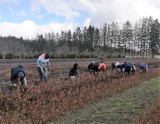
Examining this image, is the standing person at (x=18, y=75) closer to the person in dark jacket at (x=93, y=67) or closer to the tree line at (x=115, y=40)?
the person in dark jacket at (x=93, y=67)

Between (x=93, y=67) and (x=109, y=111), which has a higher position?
(x=93, y=67)

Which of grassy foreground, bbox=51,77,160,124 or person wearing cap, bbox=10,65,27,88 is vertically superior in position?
person wearing cap, bbox=10,65,27,88

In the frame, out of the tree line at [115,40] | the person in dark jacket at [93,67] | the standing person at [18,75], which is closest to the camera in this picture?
the standing person at [18,75]

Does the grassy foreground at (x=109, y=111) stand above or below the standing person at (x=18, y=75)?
below

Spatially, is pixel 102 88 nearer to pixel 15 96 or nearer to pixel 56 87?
pixel 56 87

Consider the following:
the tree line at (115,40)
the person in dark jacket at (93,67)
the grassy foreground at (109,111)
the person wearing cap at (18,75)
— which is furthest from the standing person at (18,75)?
the tree line at (115,40)

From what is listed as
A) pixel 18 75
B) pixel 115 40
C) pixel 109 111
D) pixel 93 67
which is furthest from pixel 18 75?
pixel 115 40

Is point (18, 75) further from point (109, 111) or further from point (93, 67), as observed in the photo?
point (93, 67)

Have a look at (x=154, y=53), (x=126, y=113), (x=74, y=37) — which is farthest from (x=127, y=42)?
(x=126, y=113)

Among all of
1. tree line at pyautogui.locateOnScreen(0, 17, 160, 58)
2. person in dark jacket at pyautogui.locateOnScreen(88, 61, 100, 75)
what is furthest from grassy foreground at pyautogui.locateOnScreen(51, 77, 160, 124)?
tree line at pyautogui.locateOnScreen(0, 17, 160, 58)

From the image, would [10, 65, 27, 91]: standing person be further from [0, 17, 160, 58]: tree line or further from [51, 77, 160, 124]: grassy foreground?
[0, 17, 160, 58]: tree line

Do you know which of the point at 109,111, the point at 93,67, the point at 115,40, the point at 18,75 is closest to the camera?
the point at 109,111

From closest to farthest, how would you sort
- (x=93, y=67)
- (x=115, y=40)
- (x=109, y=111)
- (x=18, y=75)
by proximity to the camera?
1. (x=109, y=111)
2. (x=18, y=75)
3. (x=93, y=67)
4. (x=115, y=40)

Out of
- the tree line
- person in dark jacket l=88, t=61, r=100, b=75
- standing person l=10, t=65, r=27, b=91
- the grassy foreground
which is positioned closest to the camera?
the grassy foreground
